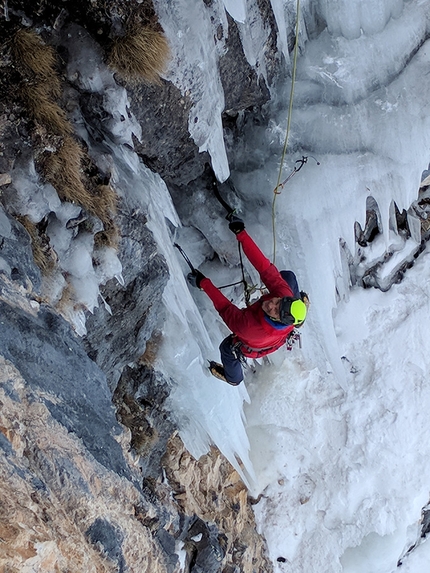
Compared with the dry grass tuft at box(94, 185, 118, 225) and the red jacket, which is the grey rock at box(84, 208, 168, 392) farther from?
the red jacket

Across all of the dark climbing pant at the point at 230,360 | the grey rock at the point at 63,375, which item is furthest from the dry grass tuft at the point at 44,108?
the dark climbing pant at the point at 230,360

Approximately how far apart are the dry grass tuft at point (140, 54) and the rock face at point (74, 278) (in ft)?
0.16

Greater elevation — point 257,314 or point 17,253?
point 17,253

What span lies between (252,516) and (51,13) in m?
5.28

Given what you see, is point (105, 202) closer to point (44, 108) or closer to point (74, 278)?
point (74, 278)

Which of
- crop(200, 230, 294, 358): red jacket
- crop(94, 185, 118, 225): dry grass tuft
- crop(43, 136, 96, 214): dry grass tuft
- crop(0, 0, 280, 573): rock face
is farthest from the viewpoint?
crop(200, 230, 294, 358): red jacket

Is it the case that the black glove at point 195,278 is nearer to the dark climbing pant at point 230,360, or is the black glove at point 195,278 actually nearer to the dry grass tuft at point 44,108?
the dark climbing pant at point 230,360

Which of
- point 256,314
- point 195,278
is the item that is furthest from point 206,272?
point 256,314

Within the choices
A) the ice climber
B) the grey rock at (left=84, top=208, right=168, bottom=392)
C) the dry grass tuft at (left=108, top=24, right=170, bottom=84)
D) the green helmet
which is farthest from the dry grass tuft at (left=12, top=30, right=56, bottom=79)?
the green helmet

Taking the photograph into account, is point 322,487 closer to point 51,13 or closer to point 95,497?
point 95,497

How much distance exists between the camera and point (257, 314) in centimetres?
404

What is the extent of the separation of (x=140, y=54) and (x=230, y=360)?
2483mm

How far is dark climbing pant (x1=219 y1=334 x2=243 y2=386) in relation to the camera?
14.5 feet

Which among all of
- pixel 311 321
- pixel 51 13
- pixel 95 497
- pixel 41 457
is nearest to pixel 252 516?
pixel 311 321
